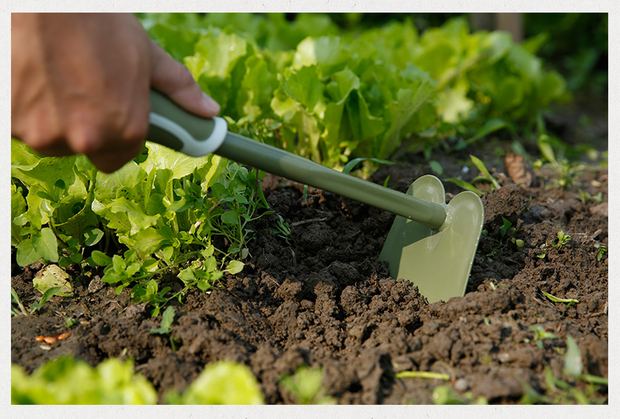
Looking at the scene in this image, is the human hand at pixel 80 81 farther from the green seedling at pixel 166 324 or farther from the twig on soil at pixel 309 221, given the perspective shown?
the twig on soil at pixel 309 221

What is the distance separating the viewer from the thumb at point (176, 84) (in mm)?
1823

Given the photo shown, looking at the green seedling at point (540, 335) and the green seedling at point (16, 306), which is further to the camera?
the green seedling at point (16, 306)

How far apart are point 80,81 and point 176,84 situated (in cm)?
26

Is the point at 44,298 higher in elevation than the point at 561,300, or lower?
lower

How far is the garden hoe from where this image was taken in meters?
1.93

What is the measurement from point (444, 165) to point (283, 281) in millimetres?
1289

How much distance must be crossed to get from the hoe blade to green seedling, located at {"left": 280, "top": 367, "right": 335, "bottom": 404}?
600 mm

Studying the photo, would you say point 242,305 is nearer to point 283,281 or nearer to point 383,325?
point 283,281

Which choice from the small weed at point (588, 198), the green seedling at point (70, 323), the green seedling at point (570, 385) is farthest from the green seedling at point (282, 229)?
the small weed at point (588, 198)

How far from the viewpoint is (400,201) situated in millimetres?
2336

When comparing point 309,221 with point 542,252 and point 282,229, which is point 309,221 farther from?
point 542,252

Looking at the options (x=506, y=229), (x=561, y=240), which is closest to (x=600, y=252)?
(x=561, y=240)

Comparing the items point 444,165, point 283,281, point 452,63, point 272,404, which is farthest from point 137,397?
point 452,63

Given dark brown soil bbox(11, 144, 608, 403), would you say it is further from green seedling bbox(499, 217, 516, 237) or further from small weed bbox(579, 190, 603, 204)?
small weed bbox(579, 190, 603, 204)
